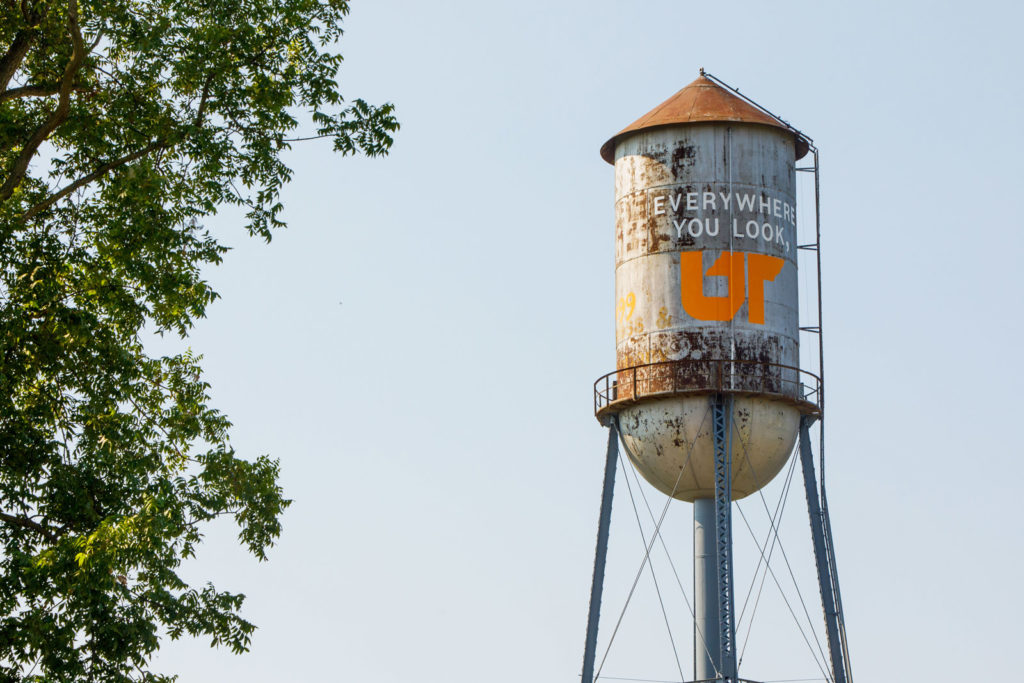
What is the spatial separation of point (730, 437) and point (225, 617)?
11.8 meters

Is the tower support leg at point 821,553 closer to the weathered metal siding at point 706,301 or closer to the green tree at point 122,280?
the weathered metal siding at point 706,301

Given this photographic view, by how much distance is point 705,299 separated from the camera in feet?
98.1

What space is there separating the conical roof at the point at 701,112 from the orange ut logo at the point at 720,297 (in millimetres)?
2525

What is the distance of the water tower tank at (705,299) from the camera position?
29812 mm

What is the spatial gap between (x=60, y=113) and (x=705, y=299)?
41.9 feet

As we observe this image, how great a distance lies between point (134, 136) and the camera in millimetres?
21328

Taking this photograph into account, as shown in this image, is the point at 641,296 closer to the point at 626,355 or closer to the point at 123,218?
the point at 626,355

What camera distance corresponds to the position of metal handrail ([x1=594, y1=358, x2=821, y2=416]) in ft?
97.1

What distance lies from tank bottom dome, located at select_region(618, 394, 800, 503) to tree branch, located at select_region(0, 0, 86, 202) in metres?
12.4

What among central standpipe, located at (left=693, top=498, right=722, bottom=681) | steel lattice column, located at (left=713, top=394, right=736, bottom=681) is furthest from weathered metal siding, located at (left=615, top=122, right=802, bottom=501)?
central standpipe, located at (left=693, top=498, right=722, bottom=681)

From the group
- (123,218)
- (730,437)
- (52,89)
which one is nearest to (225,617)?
(123,218)

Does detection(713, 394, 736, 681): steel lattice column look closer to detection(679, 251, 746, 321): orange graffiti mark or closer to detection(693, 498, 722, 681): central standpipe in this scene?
→ detection(693, 498, 722, 681): central standpipe

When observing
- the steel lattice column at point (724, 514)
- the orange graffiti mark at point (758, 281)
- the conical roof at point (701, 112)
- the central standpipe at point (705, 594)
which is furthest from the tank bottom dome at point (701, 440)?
the conical roof at point (701, 112)

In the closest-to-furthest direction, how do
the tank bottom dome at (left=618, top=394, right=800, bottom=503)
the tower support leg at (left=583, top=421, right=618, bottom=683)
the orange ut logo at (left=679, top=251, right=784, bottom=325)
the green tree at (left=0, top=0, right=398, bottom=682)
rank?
1. the green tree at (left=0, top=0, right=398, bottom=682)
2. the tank bottom dome at (left=618, top=394, right=800, bottom=503)
3. the orange ut logo at (left=679, top=251, right=784, bottom=325)
4. the tower support leg at (left=583, top=421, right=618, bottom=683)
